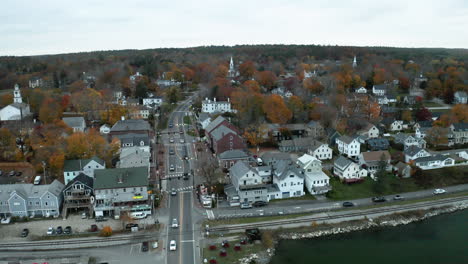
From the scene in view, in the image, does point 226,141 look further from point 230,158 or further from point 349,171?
point 349,171

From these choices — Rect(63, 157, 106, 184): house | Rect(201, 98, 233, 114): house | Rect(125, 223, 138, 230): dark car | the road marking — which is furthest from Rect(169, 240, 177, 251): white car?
Rect(201, 98, 233, 114): house

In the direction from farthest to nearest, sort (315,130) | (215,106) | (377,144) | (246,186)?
(215,106), (315,130), (377,144), (246,186)

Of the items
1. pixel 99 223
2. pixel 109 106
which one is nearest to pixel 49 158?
pixel 99 223

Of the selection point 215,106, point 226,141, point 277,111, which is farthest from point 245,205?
point 215,106

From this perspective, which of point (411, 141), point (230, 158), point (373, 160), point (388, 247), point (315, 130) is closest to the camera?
point (388, 247)

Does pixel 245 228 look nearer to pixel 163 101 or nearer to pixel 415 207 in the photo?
pixel 415 207

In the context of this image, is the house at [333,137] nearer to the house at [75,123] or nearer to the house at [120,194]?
the house at [120,194]

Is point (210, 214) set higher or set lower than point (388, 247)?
higher
